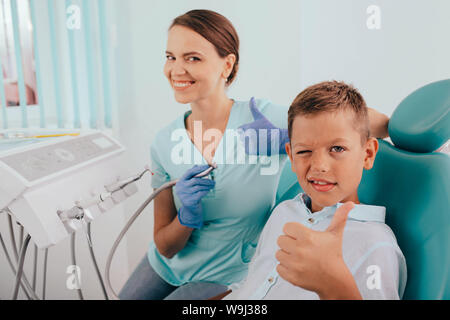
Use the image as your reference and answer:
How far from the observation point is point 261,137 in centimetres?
103

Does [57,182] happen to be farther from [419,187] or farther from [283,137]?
[419,187]

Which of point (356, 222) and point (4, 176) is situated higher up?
point (4, 176)

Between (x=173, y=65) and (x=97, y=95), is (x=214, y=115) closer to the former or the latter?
(x=173, y=65)

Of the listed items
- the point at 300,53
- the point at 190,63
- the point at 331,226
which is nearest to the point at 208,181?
the point at 190,63

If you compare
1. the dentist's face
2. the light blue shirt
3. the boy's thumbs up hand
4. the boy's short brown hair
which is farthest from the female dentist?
the boy's thumbs up hand

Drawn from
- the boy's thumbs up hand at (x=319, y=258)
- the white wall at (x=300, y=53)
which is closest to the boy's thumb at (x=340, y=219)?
the boy's thumbs up hand at (x=319, y=258)

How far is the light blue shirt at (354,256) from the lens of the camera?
0.65 m

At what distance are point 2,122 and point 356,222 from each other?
1232 millimetres

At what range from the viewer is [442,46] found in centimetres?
129

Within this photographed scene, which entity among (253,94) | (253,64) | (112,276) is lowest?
(112,276)

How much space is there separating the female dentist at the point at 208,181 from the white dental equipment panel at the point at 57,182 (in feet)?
0.60

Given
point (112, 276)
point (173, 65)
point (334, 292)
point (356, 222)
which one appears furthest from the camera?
point (112, 276)

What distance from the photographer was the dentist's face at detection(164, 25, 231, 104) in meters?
0.92
